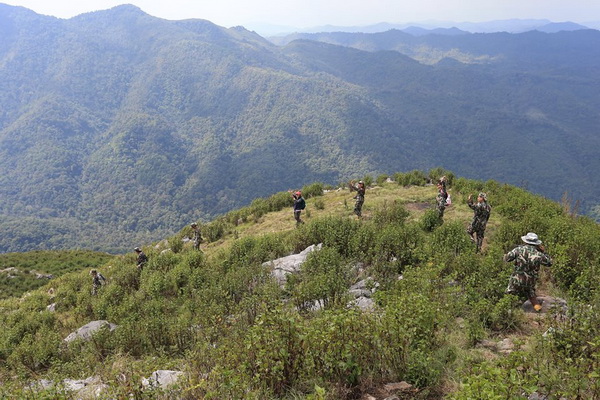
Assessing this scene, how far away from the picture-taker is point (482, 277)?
23.7 feet

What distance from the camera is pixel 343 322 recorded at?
4.29m

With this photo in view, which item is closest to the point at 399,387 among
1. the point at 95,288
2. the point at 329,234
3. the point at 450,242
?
the point at 450,242

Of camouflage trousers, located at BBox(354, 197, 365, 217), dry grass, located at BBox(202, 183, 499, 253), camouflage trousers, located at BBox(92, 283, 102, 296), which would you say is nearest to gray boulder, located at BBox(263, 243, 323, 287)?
camouflage trousers, located at BBox(354, 197, 365, 217)

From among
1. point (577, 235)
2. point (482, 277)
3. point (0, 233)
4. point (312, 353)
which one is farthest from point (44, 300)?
point (0, 233)

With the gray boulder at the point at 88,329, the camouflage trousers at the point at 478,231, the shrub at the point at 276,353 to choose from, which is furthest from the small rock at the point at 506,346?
the gray boulder at the point at 88,329

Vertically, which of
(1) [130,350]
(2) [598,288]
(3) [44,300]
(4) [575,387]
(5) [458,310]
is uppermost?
(4) [575,387]

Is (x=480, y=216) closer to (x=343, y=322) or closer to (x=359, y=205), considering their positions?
(x=359, y=205)

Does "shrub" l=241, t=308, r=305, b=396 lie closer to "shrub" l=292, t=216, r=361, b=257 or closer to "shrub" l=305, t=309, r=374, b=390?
"shrub" l=305, t=309, r=374, b=390

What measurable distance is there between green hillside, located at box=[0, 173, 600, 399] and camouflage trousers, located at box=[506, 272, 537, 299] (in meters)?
0.26

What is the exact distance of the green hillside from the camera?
415 cm

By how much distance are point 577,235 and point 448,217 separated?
15.6 ft

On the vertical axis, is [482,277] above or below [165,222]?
above

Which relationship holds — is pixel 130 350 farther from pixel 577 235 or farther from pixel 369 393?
pixel 577 235

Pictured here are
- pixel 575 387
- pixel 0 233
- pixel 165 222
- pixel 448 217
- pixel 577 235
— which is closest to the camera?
pixel 575 387
